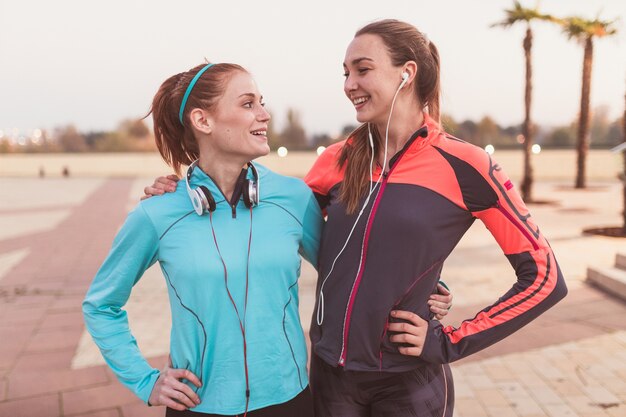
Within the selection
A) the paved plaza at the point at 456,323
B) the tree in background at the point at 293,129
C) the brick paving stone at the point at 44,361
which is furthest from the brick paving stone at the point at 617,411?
the tree in background at the point at 293,129

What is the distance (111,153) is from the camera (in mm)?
36844

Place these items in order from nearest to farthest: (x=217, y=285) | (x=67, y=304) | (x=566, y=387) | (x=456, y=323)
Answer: (x=217, y=285) < (x=566, y=387) < (x=456, y=323) < (x=67, y=304)

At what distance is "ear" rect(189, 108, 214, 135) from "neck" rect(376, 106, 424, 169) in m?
0.61

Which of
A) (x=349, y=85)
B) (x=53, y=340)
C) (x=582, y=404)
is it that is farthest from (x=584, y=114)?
(x=349, y=85)

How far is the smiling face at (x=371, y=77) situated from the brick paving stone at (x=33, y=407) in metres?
3.13

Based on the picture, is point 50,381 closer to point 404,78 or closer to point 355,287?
point 355,287

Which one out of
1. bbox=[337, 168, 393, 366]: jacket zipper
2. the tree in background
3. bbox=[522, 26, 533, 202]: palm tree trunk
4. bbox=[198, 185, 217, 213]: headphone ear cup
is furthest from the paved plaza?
the tree in background

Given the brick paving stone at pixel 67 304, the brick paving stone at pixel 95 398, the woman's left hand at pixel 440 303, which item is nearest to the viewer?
the woman's left hand at pixel 440 303

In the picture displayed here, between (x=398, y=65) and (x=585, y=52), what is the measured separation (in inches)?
778

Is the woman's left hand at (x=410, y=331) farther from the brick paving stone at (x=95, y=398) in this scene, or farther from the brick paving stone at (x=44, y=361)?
the brick paving stone at (x=44, y=361)

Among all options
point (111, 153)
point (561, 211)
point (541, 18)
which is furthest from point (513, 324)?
point (111, 153)

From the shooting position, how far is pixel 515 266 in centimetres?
176

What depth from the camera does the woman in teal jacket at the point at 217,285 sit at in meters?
1.71

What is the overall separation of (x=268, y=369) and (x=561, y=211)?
1488cm
